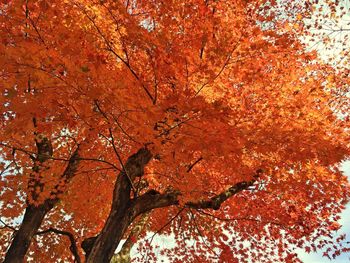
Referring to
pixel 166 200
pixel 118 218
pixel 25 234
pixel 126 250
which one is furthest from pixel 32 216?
pixel 166 200

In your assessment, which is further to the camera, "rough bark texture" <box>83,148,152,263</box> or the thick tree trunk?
the thick tree trunk

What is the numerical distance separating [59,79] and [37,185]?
241 inches

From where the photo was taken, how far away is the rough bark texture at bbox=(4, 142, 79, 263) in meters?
8.77

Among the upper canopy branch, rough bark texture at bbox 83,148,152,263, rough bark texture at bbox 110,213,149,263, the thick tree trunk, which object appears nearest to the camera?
rough bark texture at bbox 83,148,152,263

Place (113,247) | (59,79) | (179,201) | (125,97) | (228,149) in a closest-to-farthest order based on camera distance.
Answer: (59,79), (125,97), (228,149), (113,247), (179,201)

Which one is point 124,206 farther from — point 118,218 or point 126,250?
point 126,250

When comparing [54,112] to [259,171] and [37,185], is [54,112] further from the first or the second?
[259,171]

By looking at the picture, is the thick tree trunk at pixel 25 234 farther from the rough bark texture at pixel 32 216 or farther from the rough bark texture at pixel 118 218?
the rough bark texture at pixel 118 218

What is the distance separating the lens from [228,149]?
5.58 metres

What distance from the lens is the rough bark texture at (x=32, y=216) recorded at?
8.77m

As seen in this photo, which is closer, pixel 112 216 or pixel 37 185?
pixel 112 216

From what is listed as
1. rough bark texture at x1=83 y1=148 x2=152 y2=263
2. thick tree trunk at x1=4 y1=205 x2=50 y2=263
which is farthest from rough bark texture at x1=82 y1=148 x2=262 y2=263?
thick tree trunk at x1=4 y1=205 x2=50 y2=263

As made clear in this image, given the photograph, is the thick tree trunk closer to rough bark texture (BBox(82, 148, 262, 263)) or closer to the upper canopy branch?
rough bark texture (BBox(82, 148, 262, 263))

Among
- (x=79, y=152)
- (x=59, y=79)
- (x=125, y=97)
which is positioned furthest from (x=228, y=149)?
(x=79, y=152)
